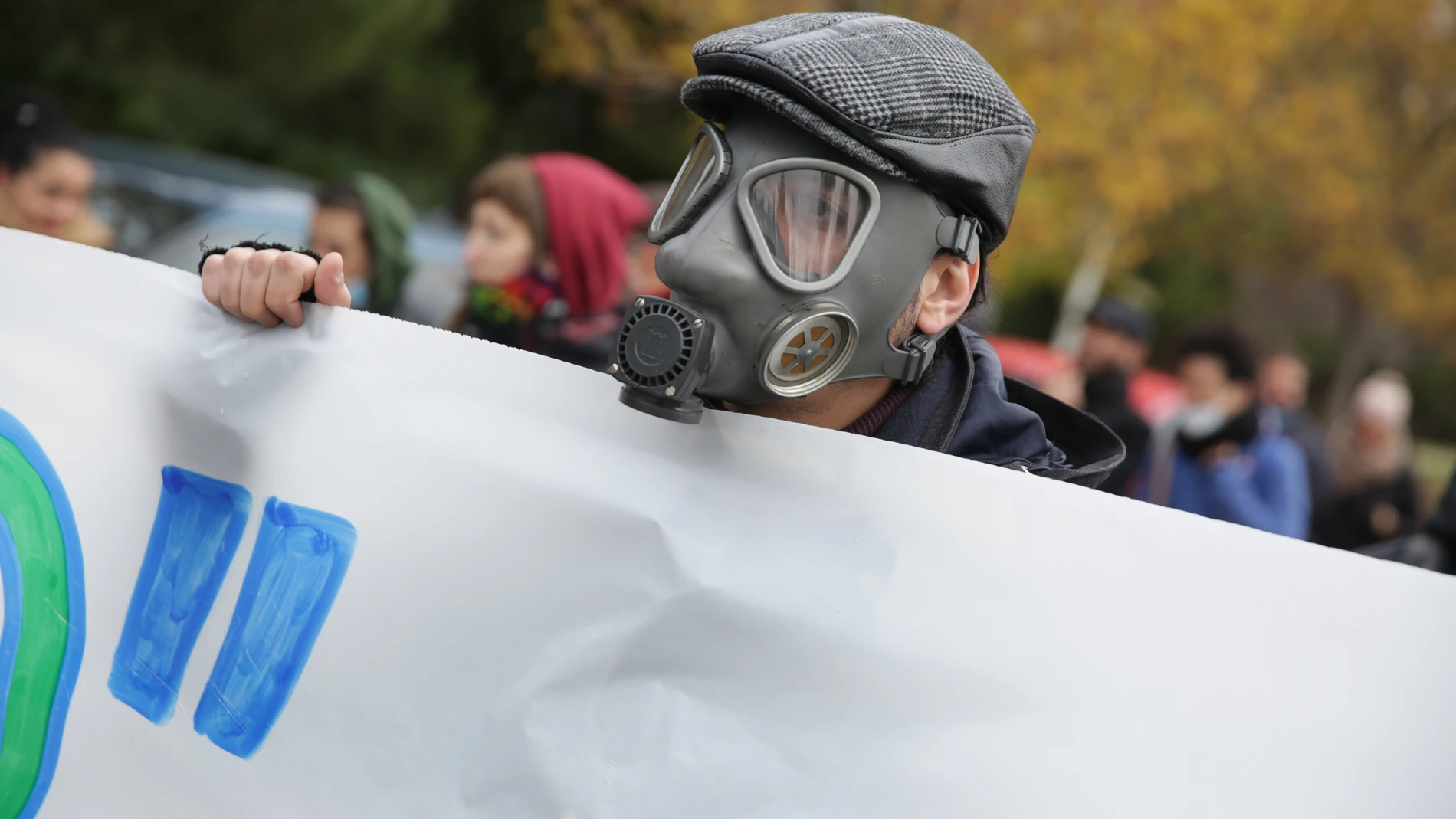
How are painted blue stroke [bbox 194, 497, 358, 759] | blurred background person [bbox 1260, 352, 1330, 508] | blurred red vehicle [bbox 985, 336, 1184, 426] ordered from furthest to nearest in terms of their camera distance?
blurred red vehicle [bbox 985, 336, 1184, 426]
blurred background person [bbox 1260, 352, 1330, 508]
painted blue stroke [bbox 194, 497, 358, 759]

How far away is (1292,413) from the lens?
21.5 ft

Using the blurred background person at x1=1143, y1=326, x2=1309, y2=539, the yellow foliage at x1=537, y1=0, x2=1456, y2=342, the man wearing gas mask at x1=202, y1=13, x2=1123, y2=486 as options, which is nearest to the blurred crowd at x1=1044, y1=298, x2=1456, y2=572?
the blurred background person at x1=1143, y1=326, x2=1309, y2=539

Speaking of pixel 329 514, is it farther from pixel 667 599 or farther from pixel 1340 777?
pixel 1340 777

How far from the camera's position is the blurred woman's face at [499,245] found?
433 centimetres

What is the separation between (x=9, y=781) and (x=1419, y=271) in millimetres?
21993

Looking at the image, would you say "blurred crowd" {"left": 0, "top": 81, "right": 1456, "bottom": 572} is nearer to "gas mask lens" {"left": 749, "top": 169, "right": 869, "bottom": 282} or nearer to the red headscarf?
the red headscarf

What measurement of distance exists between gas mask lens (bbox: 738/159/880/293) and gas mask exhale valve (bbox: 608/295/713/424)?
0.16m

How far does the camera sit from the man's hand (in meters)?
1.79

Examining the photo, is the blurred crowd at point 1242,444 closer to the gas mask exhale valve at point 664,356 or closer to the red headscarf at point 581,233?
the red headscarf at point 581,233

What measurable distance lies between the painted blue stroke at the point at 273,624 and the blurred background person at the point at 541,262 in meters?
2.57

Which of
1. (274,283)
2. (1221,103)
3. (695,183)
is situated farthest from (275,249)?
(1221,103)

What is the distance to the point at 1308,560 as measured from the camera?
56.4 inches

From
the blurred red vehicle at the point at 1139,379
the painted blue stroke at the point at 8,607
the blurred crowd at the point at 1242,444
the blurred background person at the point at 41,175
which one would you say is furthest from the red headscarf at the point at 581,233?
the blurred red vehicle at the point at 1139,379

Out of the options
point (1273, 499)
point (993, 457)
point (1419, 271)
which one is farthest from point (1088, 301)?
point (993, 457)
